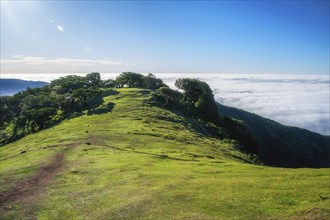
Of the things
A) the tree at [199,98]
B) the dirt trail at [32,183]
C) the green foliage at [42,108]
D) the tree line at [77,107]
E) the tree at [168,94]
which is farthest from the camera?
the tree at [199,98]

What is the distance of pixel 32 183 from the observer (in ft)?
148

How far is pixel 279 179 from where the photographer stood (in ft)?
123

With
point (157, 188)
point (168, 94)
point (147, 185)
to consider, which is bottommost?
point (147, 185)

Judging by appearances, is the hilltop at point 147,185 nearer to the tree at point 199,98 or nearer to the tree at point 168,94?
the tree at point 168,94

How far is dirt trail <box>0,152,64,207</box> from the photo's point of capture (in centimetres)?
3994

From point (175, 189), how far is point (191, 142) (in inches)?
1930

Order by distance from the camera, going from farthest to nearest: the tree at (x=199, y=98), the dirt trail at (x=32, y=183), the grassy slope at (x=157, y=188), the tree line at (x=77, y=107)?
the tree at (x=199, y=98)
the tree line at (x=77, y=107)
the dirt trail at (x=32, y=183)
the grassy slope at (x=157, y=188)

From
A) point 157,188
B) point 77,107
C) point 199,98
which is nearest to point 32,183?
point 157,188

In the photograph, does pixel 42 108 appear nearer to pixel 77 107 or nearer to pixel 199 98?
pixel 77 107

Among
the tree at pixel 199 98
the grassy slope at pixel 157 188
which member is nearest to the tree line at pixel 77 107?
the tree at pixel 199 98

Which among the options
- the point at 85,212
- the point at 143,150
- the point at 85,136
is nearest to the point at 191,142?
the point at 143,150

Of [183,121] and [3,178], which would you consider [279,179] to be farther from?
[183,121]

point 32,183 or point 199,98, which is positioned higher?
point 199,98

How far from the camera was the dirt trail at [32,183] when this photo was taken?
131 ft
